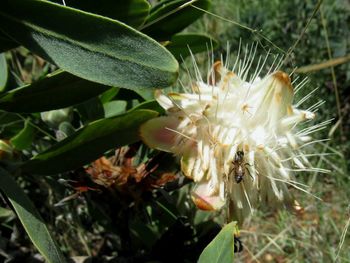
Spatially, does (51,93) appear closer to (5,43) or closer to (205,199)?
(5,43)

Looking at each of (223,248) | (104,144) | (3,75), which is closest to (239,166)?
(223,248)

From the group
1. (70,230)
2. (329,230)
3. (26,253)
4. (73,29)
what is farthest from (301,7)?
(73,29)

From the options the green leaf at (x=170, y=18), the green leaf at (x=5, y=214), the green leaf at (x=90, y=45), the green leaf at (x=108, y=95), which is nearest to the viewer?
the green leaf at (x=90, y=45)

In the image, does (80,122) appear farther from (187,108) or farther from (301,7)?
(301,7)

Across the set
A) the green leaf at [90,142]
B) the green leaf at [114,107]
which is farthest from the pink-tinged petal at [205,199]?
the green leaf at [114,107]

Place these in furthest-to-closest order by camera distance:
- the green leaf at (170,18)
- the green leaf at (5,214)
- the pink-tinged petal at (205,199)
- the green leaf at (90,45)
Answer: the green leaf at (5,214), the green leaf at (170,18), the pink-tinged petal at (205,199), the green leaf at (90,45)

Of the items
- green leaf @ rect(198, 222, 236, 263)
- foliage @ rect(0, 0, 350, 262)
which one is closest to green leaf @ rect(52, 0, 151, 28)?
foliage @ rect(0, 0, 350, 262)

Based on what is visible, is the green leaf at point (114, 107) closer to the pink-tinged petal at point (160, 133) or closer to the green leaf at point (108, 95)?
the green leaf at point (108, 95)

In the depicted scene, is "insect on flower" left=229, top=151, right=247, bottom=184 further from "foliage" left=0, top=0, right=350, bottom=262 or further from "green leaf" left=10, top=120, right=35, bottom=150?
"green leaf" left=10, top=120, right=35, bottom=150
